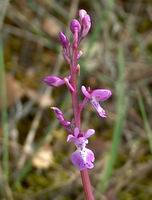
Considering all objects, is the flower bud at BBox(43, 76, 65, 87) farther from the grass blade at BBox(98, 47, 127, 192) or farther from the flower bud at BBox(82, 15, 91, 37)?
the grass blade at BBox(98, 47, 127, 192)

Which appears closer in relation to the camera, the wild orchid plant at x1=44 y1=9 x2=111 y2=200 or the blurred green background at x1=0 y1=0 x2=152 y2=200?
the wild orchid plant at x1=44 y1=9 x2=111 y2=200

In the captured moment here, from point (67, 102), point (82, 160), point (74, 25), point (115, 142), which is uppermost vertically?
point (67, 102)

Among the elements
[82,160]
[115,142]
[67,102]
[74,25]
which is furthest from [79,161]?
[67,102]

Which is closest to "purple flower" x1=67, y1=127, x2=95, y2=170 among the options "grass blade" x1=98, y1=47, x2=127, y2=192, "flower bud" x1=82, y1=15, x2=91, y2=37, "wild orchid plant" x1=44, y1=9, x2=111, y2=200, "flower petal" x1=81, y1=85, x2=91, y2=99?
"wild orchid plant" x1=44, y1=9, x2=111, y2=200

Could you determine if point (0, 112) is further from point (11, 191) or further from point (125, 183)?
point (125, 183)

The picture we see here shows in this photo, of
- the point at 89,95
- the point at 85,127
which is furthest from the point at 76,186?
the point at 89,95

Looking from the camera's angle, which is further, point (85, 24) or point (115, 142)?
point (115, 142)

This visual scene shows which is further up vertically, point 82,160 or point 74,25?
point 74,25

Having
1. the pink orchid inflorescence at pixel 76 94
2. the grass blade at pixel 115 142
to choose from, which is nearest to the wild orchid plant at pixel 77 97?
the pink orchid inflorescence at pixel 76 94

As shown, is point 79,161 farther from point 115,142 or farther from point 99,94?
point 115,142
